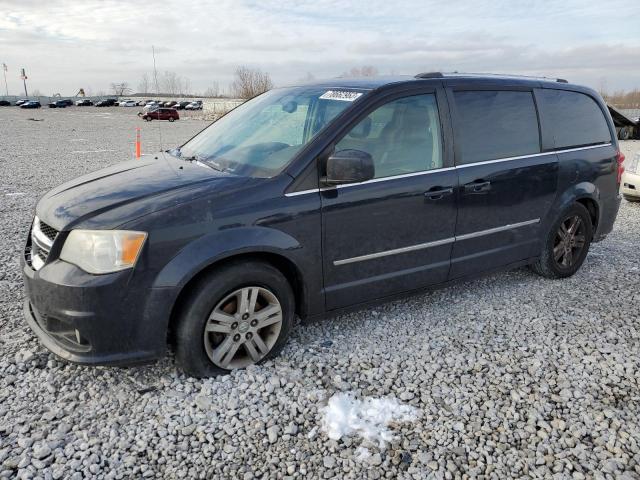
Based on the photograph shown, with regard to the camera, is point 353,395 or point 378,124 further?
point 378,124

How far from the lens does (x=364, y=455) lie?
8.39ft

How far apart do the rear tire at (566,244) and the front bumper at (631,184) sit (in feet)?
13.8

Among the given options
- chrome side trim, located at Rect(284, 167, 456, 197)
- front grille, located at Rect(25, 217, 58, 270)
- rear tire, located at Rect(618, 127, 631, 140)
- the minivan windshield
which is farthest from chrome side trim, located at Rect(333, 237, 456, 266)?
rear tire, located at Rect(618, 127, 631, 140)

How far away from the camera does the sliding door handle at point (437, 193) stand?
3682 millimetres

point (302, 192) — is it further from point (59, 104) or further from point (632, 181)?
point (59, 104)

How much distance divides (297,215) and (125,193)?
1077 millimetres

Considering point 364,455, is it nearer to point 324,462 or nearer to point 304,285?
point 324,462

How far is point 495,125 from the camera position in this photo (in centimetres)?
414

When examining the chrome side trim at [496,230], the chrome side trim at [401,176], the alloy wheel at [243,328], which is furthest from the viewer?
the chrome side trim at [496,230]

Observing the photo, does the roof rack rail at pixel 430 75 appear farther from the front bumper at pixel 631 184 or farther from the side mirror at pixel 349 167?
the front bumper at pixel 631 184

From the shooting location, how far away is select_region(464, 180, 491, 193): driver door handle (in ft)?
12.7

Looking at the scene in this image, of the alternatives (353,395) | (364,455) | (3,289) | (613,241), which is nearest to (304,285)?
(353,395)

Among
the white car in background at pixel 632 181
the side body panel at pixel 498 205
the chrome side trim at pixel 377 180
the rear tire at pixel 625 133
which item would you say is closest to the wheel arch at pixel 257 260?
the chrome side trim at pixel 377 180

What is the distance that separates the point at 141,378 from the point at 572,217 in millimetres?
4098
